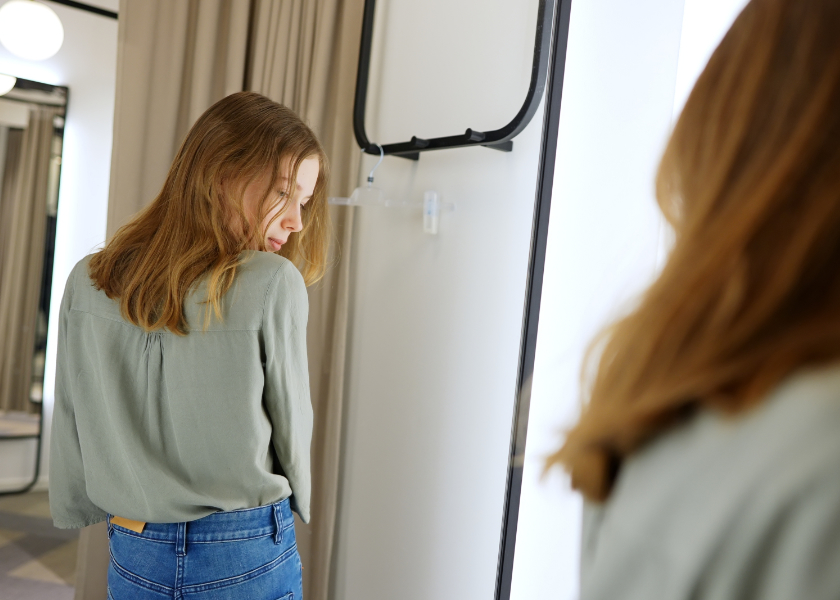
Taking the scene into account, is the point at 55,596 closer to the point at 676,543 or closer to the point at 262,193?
the point at 262,193

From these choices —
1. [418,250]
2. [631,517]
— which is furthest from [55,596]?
[631,517]

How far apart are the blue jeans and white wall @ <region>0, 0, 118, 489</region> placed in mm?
1806

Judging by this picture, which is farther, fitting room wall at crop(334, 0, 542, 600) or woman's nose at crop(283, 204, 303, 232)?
fitting room wall at crop(334, 0, 542, 600)

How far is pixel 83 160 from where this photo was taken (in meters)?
2.76

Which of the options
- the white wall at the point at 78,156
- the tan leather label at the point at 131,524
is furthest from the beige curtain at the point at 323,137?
the white wall at the point at 78,156

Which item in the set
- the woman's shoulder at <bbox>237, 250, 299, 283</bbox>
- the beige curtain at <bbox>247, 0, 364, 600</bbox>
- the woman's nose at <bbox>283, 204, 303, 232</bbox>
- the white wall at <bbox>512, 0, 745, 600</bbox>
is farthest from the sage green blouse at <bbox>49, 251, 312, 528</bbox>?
the beige curtain at <bbox>247, 0, 364, 600</bbox>

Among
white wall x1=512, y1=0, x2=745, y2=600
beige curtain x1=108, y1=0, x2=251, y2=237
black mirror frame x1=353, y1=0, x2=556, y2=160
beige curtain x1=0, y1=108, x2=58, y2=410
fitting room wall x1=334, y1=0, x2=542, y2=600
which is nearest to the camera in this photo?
white wall x1=512, y1=0, x2=745, y2=600

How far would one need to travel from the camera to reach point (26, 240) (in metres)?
2.68

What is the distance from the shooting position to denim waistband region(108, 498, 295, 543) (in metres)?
1.19

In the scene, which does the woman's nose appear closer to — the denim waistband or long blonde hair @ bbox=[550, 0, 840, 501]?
the denim waistband

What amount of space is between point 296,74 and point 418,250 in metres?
0.68

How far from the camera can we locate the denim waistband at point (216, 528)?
119cm

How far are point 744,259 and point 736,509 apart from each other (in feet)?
0.50

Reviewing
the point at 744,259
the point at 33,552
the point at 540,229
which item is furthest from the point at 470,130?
the point at 33,552
